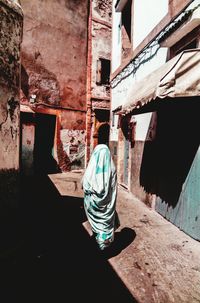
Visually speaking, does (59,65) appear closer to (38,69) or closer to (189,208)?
(38,69)

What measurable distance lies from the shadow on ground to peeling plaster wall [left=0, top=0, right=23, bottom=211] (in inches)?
24.0

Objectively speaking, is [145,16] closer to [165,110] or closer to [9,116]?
[165,110]

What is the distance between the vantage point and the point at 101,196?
141 inches

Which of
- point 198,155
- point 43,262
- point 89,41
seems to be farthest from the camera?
point 89,41

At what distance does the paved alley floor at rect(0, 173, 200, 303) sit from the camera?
8.57ft

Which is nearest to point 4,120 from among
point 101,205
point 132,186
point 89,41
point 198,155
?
point 101,205

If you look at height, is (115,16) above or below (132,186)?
above

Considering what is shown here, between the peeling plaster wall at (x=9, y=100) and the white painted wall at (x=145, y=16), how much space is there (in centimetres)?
395

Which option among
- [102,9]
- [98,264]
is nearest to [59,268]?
[98,264]

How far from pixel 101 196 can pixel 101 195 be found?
2 centimetres

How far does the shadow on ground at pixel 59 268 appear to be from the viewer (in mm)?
2564

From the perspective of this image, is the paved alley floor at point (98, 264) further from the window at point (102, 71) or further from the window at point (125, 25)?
the window at point (102, 71)

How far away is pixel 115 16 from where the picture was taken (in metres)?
9.80

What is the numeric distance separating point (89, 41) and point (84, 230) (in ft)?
37.9
